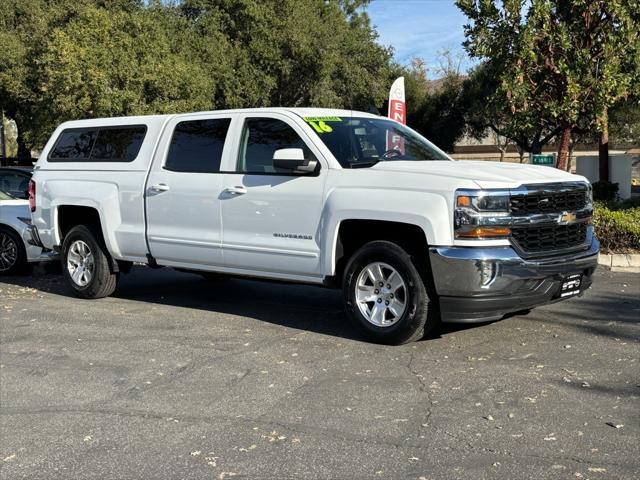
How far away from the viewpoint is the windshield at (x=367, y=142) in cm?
643

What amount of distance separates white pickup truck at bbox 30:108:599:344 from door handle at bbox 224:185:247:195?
0.05ft

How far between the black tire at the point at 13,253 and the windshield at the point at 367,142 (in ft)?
18.5

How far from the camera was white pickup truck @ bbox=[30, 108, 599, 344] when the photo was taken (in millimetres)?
5535

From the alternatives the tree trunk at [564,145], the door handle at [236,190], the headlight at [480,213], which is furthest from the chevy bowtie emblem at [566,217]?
the tree trunk at [564,145]

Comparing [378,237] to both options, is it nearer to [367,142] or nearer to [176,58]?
[367,142]

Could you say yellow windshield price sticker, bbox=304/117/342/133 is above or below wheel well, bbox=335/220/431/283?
above

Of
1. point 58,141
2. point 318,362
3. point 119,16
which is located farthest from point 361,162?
point 119,16

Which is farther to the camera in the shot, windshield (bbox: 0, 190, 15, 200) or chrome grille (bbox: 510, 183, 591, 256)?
windshield (bbox: 0, 190, 15, 200)

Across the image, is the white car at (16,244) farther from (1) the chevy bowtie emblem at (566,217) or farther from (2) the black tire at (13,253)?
(1) the chevy bowtie emblem at (566,217)

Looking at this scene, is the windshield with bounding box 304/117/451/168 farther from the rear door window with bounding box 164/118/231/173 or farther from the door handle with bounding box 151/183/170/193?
the door handle with bounding box 151/183/170/193

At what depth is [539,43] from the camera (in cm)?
1300

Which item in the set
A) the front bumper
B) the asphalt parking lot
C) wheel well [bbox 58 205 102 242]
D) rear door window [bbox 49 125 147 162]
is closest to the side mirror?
the front bumper

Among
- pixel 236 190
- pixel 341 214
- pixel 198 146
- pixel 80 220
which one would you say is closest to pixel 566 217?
pixel 341 214

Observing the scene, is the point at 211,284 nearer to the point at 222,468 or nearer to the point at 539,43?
the point at 222,468
